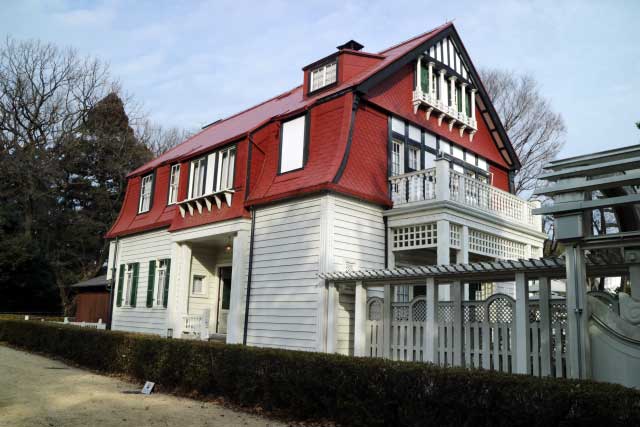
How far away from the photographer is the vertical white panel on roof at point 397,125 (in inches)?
590

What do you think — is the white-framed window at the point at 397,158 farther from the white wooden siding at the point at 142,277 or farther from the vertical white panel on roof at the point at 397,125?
the white wooden siding at the point at 142,277

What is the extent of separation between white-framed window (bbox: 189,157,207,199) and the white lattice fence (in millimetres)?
8185

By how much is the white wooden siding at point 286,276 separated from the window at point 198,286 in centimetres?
514

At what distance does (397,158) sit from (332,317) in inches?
216

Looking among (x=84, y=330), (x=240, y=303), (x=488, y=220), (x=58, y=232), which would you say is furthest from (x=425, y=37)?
(x=58, y=232)

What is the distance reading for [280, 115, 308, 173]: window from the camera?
14023 mm

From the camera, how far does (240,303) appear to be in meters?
13.9

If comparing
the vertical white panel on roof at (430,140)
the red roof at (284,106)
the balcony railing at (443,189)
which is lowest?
the balcony railing at (443,189)

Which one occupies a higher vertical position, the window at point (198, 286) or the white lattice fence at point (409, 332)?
the window at point (198, 286)

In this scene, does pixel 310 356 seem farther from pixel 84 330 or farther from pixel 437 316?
pixel 84 330

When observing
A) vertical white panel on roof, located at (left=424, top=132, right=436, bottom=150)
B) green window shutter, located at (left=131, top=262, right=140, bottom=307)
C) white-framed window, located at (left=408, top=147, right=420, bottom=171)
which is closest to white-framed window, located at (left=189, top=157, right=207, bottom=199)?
green window shutter, located at (left=131, top=262, right=140, bottom=307)

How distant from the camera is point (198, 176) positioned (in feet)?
56.3

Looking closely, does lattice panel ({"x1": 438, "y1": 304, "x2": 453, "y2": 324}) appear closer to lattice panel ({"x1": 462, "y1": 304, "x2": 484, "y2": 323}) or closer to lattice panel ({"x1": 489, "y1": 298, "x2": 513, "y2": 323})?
lattice panel ({"x1": 462, "y1": 304, "x2": 484, "y2": 323})

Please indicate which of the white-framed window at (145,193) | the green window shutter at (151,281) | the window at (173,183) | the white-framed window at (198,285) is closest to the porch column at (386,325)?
the white-framed window at (198,285)
